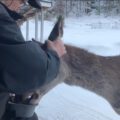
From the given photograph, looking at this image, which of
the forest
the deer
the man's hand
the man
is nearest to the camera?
the man

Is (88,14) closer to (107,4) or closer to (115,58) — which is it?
(107,4)

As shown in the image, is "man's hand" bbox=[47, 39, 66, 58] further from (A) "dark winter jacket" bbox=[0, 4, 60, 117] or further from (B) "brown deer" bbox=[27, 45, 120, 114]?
(B) "brown deer" bbox=[27, 45, 120, 114]

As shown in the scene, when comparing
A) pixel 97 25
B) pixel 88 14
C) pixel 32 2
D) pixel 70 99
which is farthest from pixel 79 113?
pixel 88 14

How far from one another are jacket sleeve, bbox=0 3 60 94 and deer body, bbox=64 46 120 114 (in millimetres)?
2078

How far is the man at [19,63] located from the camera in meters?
2.38

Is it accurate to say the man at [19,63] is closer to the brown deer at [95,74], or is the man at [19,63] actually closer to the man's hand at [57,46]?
the man's hand at [57,46]

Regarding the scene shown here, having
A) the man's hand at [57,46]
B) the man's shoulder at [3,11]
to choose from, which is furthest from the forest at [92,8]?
the man's shoulder at [3,11]

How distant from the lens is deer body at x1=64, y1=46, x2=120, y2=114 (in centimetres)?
488

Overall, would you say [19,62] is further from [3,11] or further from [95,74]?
[95,74]

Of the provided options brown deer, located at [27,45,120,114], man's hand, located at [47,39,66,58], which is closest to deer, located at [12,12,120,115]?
brown deer, located at [27,45,120,114]

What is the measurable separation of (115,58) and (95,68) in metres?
0.78

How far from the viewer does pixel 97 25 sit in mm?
24641

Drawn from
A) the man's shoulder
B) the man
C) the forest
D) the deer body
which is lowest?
the forest

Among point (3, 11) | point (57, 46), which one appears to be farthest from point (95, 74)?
point (3, 11)
